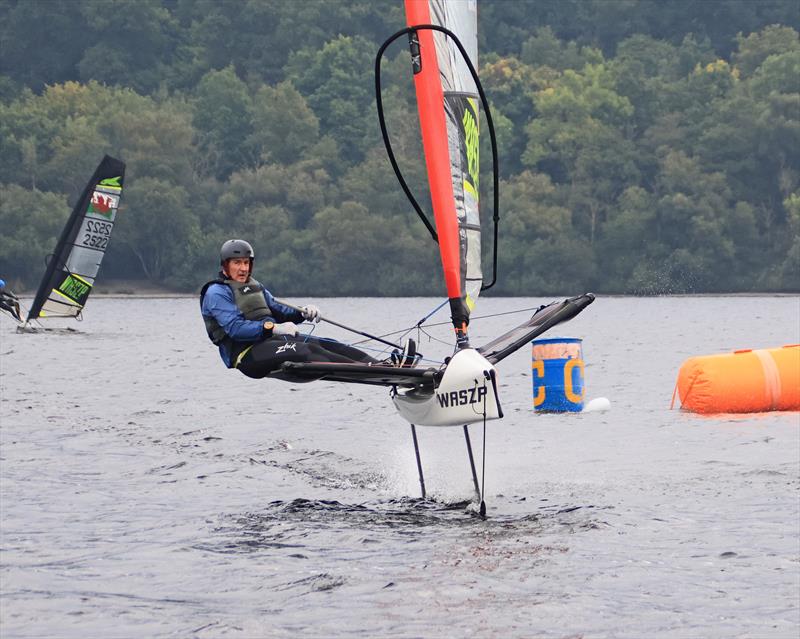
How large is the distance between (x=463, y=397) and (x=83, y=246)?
24.0m

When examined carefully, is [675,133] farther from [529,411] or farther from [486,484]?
[486,484]

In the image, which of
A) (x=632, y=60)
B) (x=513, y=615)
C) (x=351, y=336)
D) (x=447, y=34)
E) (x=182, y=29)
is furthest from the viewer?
(x=182, y=29)

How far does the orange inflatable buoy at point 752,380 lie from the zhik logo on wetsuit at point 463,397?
6954 mm

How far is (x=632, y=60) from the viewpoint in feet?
272

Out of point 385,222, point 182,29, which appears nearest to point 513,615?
point 385,222

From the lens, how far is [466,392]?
10883mm

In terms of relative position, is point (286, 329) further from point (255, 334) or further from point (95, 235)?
point (95, 235)

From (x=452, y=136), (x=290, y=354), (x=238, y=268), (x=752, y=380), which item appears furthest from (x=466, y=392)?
(x=752, y=380)

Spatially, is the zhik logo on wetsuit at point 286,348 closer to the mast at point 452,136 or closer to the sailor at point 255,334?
the sailor at point 255,334

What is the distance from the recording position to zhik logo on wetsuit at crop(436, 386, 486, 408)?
35.6 ft

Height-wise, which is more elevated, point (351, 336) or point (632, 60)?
point (632, 60)

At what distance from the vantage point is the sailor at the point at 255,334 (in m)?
11.5

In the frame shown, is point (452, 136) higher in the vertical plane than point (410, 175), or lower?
lower

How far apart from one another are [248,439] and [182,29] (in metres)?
83.1
